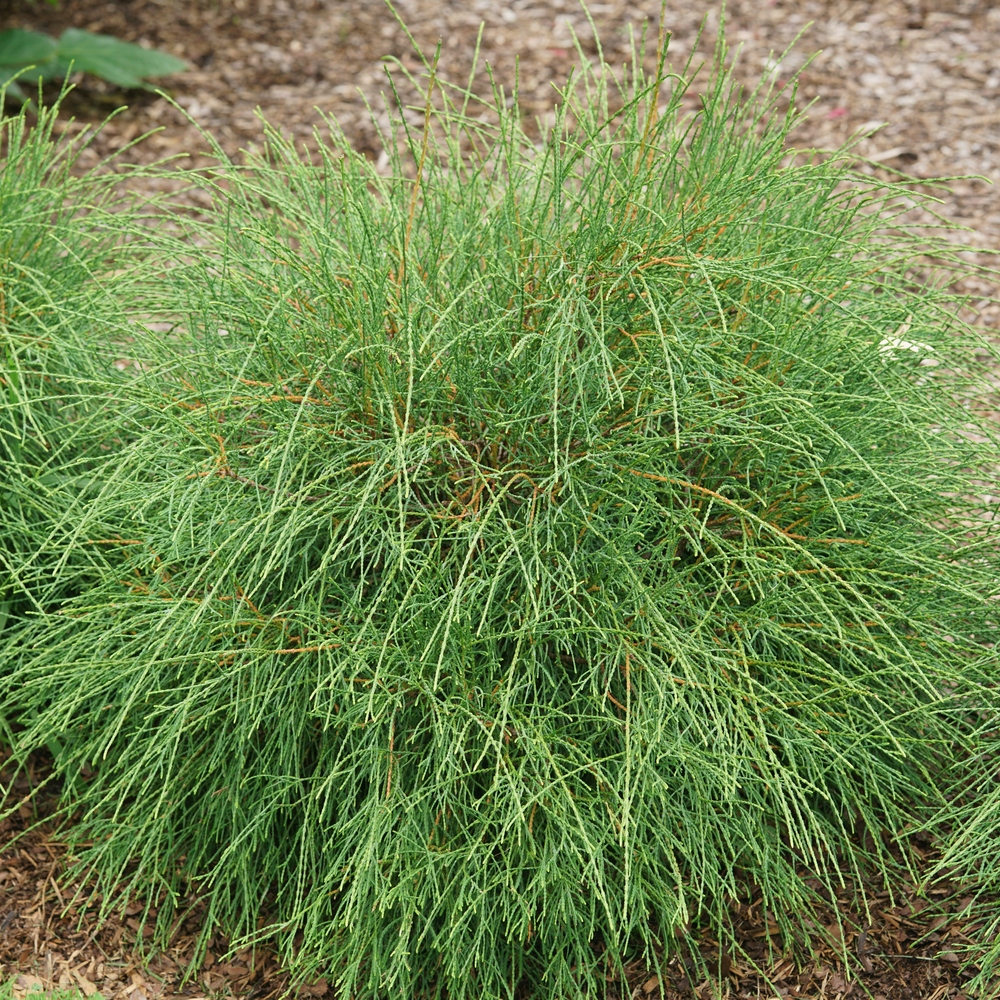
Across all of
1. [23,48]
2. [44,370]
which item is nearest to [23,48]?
[23,48]

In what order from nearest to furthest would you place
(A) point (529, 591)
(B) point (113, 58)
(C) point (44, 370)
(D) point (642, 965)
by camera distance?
(A) point (529, 591)
(D) point (642, 965)
(C) point (44, 370)
(B) point (113, 58)

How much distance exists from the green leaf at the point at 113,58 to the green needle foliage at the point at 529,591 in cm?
247

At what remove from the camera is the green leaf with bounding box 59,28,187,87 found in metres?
4.28

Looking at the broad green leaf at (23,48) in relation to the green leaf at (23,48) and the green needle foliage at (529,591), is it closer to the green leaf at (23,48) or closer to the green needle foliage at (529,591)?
the green leaf at (23,48)

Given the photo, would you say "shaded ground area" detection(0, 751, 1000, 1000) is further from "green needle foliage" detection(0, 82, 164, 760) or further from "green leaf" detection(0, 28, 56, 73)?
"green leaf" detection(0, 28, 56, 73)

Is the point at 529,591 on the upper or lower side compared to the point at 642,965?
upper

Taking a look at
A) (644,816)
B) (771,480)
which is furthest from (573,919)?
(771,480)

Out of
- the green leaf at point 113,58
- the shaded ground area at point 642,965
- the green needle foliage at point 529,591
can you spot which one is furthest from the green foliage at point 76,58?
the shaded ground area at point 642,965

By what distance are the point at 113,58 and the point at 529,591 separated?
12.0 feet

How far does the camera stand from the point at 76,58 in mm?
4234

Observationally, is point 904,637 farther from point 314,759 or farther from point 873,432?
point 314,759

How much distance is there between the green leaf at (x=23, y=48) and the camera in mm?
4211

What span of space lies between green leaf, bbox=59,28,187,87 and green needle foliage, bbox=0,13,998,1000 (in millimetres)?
2467

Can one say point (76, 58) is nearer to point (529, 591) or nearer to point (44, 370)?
point (44, 370)
